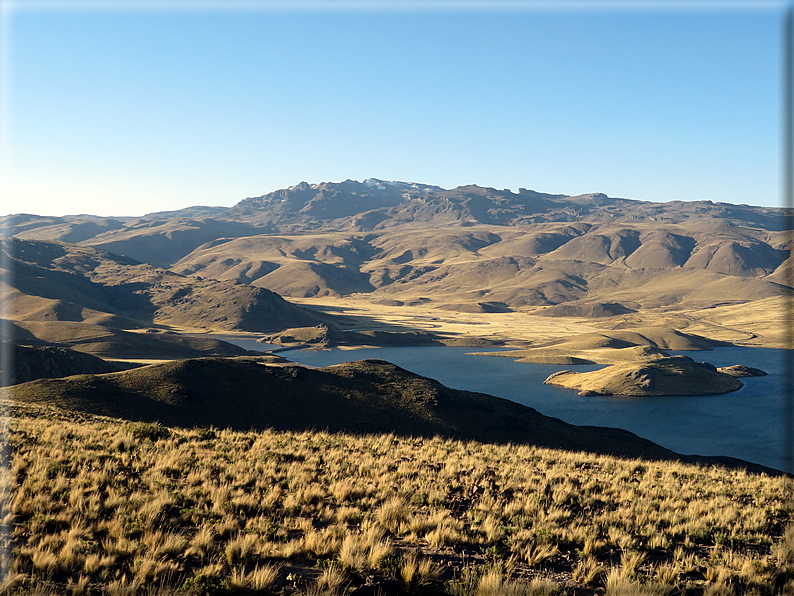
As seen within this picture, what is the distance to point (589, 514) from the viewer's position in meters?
16.1

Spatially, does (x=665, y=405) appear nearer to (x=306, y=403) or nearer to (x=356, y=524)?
(x=306, y=403)

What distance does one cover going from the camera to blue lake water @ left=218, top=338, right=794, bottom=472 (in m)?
79.6

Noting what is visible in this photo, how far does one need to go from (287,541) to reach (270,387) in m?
45.0

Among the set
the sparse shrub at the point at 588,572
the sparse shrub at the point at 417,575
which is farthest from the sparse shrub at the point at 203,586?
the sparse shrub at the point at 588,572

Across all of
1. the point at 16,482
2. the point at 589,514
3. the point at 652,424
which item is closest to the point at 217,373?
the point at 16,482

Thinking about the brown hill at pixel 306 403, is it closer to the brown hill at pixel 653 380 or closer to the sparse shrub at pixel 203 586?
the sparse shrub at pixel 203 586

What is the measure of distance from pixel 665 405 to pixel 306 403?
73443mm

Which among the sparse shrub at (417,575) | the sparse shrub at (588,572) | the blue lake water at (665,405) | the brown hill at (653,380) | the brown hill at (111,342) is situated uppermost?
the sparse shrub at (417,575)

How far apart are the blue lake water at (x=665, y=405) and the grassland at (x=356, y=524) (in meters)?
63.2

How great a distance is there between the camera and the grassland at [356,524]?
1069 centimetres

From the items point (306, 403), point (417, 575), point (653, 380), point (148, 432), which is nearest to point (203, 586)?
point (417, 575)

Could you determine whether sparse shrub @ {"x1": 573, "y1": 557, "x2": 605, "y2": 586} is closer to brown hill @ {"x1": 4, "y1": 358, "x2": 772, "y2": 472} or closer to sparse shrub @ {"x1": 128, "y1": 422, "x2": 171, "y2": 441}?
sparse shrub @ {"x1": 128, "y1": 422, "x2": 171, "y2": 441}

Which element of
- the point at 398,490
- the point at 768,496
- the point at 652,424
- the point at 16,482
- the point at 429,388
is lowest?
the point at 652,424

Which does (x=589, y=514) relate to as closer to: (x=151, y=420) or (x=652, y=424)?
(x=151, y=420)
